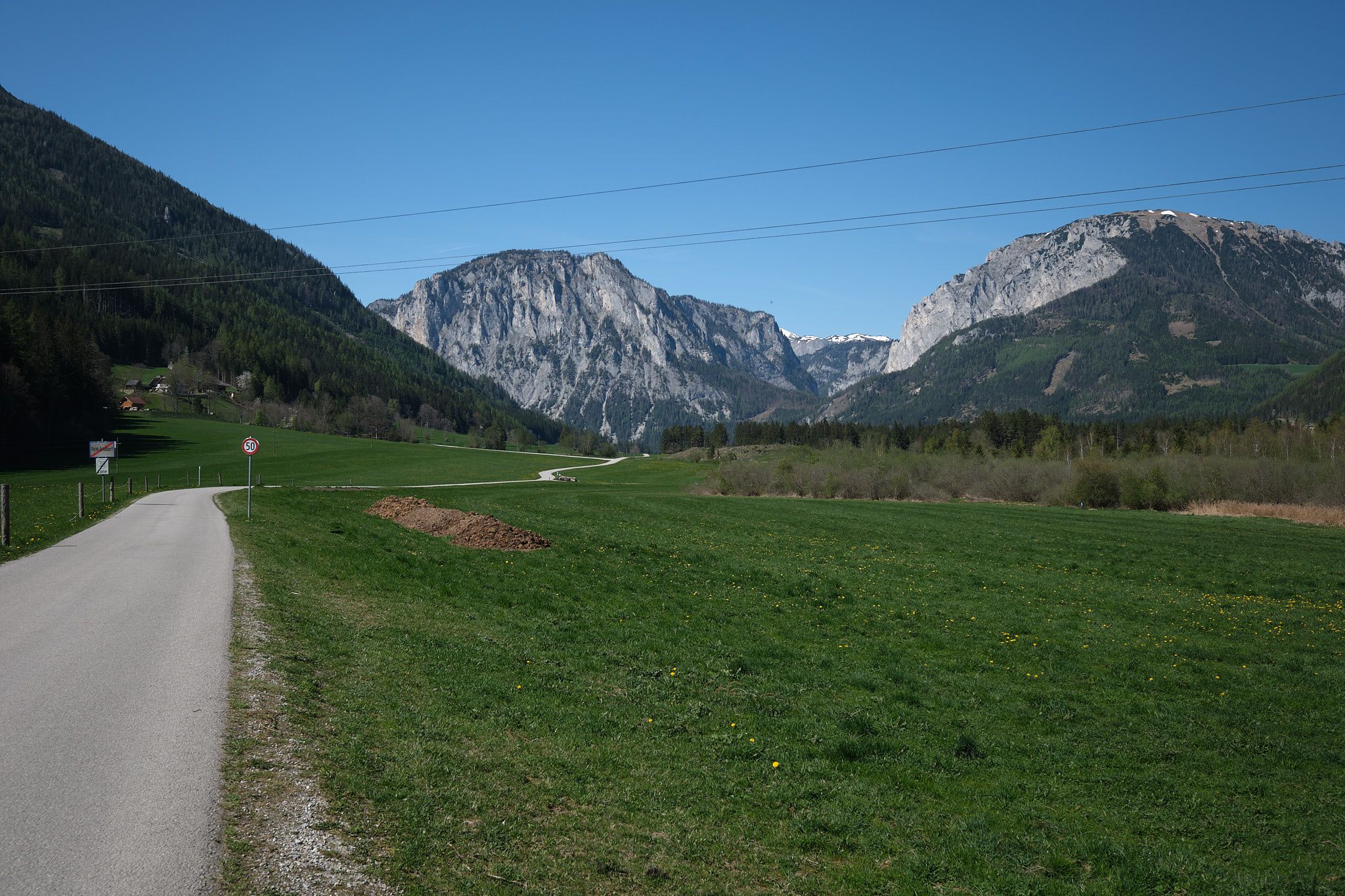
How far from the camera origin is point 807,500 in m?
62.9

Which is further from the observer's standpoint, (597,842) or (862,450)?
(862,450)

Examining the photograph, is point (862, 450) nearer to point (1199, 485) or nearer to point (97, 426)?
point (1199, 485)

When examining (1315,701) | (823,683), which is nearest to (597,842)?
(823,683)

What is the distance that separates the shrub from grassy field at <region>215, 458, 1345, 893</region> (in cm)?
4650

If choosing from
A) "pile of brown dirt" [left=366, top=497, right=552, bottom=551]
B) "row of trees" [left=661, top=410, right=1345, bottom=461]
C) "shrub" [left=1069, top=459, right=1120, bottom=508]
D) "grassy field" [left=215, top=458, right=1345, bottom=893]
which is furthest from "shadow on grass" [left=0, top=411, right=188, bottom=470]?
"shrub" [left=1069, top=459, right=1120, bottom=508]

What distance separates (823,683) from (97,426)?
110 metres

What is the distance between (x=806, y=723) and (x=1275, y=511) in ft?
210

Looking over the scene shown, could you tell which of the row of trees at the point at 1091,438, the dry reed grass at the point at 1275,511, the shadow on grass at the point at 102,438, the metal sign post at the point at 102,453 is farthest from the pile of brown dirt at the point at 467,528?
the row of trees at the point at 1091,438

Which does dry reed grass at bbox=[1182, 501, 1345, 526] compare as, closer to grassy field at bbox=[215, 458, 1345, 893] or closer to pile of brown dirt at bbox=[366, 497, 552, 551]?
grassy field at bbox=[215, 458, 1345, 893]

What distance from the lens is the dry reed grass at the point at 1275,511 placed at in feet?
167

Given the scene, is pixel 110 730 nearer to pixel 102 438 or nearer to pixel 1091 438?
pixel 102 438

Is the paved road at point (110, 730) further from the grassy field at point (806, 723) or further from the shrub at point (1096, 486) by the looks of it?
the shrub at point (1096, 486)

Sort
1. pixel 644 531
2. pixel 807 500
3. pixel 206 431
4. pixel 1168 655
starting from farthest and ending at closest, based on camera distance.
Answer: pixel 206 431, pixel 807 500, pixel 644 531, pixel 1168 655

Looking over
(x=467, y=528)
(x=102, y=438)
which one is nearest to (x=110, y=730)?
(x=467, y=528)
